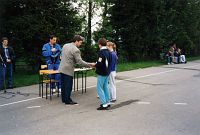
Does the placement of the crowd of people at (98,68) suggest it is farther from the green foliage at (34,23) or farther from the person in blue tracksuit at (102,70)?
the green foliage at (34,23)

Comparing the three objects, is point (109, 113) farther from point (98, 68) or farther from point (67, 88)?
point (67, 88)

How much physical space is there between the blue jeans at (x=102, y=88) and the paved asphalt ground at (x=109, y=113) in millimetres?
333

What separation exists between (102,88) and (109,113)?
104 cm

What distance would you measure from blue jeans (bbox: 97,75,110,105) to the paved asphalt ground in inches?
13.1

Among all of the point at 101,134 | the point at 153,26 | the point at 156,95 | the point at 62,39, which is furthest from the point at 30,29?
the point at 153,26

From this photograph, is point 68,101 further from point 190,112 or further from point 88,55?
point 88,55

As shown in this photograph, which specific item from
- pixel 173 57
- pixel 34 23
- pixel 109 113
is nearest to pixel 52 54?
pixel 109 113

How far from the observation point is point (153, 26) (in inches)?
1324

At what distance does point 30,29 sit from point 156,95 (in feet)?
29.5

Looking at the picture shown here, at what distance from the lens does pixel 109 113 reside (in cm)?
1031

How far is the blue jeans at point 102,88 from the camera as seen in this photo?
35.8 feet

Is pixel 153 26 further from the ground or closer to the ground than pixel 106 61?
further from the ground

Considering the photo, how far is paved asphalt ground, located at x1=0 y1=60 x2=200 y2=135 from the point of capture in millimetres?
8492

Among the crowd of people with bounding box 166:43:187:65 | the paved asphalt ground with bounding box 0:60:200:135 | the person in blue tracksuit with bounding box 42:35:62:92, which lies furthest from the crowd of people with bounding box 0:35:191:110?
the crowd of people with bounding box 166:43:187:65
